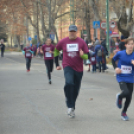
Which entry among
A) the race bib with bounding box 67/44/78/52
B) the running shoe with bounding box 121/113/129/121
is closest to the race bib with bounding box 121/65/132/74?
the running shoe with bounding box 121/113/129/121

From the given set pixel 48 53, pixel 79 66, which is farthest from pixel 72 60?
pixel 48 53

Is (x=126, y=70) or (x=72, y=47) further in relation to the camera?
(x=72, y=47)

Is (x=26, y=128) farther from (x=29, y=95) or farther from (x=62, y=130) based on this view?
(x=29, y=95)

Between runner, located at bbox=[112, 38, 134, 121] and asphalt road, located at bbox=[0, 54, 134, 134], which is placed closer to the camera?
asphalt road, located at bbox=[0, 54, 134, 134]

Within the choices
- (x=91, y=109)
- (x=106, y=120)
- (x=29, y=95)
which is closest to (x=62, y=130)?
(x=106, y=120)

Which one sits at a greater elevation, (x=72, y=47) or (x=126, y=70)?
(x=72, y=47)

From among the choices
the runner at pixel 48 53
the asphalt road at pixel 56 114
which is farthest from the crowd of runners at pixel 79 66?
the runner at pixel 48 53

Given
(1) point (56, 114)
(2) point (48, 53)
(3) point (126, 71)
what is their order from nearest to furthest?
(3) point (126, 71) → (1) point (56, 114) → (2) point (48, 53)

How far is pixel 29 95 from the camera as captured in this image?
11.5m

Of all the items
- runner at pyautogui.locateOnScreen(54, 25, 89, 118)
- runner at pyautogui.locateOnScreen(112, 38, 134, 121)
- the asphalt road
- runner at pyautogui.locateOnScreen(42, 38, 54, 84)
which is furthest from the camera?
runner at pyautogui.locateOnScreen(42, 38, 54, 84)

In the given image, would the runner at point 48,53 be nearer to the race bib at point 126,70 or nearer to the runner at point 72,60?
the runner at point 72,60

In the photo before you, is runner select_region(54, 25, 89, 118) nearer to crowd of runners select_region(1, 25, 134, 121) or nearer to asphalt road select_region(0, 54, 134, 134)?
crowd of runners select_region(1, 25, 134, 121)

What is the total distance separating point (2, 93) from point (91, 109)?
3964mm

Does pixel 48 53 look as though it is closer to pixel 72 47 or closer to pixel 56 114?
pixel 56 114
